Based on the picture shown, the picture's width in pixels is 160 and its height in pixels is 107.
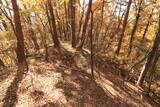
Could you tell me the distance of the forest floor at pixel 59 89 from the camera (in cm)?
397

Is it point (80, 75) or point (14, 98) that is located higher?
point (14, 98)

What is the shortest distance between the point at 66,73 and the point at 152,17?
990 centimetres

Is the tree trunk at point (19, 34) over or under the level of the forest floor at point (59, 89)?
over

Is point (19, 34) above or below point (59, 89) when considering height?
above

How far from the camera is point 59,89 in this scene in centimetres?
459

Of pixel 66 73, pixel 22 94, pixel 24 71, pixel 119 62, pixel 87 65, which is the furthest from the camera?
pixel 119 62

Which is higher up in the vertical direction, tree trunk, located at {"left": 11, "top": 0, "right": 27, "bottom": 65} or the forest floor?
tree trunk, located at {"left": 11, "top": 0, "right": 27, "bottom": 65}

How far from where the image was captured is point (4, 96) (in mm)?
3859

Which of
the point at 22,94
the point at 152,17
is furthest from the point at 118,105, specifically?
the point at 152,17

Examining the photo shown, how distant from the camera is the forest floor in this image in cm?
397

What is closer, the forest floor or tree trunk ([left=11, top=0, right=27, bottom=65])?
the forest floor

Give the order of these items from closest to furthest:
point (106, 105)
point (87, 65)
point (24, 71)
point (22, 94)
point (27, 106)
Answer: point (27, 106), point (22, 94), point (106, 105), point (24, 71), point (87, 65)

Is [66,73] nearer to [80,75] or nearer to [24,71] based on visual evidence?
[80,75]

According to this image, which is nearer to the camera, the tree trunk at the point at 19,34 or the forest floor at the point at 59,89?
the forest floor at the point at 59,89
